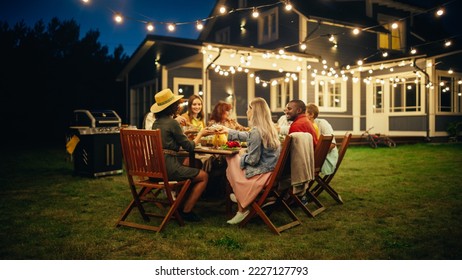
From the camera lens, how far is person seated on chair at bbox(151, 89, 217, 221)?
3.93 meters

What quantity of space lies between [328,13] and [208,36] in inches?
260

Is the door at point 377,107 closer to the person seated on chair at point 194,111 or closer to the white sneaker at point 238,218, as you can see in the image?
the person seated on chair at point 194,111

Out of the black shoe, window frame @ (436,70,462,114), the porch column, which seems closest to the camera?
the black shoe

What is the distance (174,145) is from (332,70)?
10.8 meters

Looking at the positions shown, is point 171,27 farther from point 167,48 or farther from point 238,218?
point 167,48

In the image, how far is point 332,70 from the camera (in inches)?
538

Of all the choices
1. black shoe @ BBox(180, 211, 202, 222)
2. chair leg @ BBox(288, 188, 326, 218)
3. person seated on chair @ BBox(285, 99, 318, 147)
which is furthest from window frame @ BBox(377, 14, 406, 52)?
black shoe @ BBox(180, 211, 202, 222)

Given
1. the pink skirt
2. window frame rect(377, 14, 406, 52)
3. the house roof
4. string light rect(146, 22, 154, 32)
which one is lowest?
the pink skirt

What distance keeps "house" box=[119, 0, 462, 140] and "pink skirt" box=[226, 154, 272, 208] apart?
7978 millimetres

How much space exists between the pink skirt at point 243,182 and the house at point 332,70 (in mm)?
7978

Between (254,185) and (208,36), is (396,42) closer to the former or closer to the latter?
(208,36)

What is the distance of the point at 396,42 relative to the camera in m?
17.2

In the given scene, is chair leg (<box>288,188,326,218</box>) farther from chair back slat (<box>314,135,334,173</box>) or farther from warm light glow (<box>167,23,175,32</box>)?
warm light glow (<box>167,23,175,32</box>)
